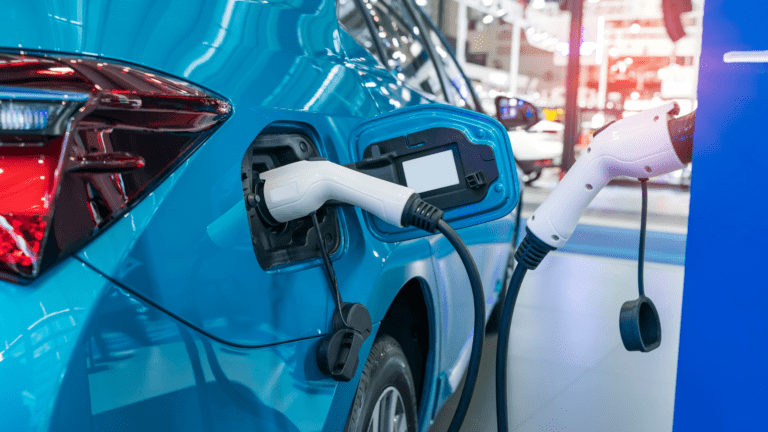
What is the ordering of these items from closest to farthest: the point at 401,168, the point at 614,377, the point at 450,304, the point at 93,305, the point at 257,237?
the point at 93,305 < the point at 257,237 < the point at 401,168 < the point at 450,304 < the point at 614,377

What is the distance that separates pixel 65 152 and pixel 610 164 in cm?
79

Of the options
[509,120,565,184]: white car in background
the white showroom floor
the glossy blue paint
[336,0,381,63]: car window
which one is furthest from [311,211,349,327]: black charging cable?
[509,120,565,184]: white car in background

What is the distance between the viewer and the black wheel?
134 centimetres

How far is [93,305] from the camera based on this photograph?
755mm

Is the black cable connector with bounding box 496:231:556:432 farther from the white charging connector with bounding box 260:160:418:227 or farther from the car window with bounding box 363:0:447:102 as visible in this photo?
the car window with bounding box 363:0:447:102

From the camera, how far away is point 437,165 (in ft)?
4.10

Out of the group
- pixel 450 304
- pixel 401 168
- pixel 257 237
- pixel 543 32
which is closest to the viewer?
pixel 257 237

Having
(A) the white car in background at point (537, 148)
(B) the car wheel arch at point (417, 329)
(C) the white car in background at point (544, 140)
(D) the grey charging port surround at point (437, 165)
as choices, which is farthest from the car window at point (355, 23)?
(C) the white car in background at point (544, 140)

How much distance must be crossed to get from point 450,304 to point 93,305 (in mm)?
1200

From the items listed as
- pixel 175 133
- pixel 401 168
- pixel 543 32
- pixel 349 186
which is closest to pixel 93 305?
pixel 175 133

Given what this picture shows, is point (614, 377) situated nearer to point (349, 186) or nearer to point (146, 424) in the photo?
point (349, 186)

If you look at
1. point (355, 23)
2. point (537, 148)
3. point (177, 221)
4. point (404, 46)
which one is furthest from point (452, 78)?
point (537, 148)

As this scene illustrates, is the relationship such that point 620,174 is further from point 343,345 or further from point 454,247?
point 343,345

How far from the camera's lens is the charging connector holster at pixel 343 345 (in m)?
1.14
